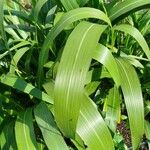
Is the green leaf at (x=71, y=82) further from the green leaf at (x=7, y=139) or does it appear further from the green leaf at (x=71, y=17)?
the green leaf at (x=7, y=139)

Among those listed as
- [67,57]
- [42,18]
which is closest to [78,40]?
[67,57]

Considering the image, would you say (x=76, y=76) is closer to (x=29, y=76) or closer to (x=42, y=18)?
(x=29, y=76)

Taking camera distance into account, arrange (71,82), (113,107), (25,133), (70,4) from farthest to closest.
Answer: (113,107)
(70,4)
(25,133)
(71,82)

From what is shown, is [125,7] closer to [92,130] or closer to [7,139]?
[92,130]

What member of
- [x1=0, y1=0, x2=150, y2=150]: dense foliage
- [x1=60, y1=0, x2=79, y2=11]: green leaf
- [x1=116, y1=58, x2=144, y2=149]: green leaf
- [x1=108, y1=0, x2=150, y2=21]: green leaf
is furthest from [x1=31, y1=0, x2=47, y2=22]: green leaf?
[x1=116, y1=58, x2=144, y2=149]: green leaf

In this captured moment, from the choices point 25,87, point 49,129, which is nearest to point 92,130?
point 49,129

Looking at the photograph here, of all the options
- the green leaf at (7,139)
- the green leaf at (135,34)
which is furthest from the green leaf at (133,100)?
the green leaf at (7,139)
